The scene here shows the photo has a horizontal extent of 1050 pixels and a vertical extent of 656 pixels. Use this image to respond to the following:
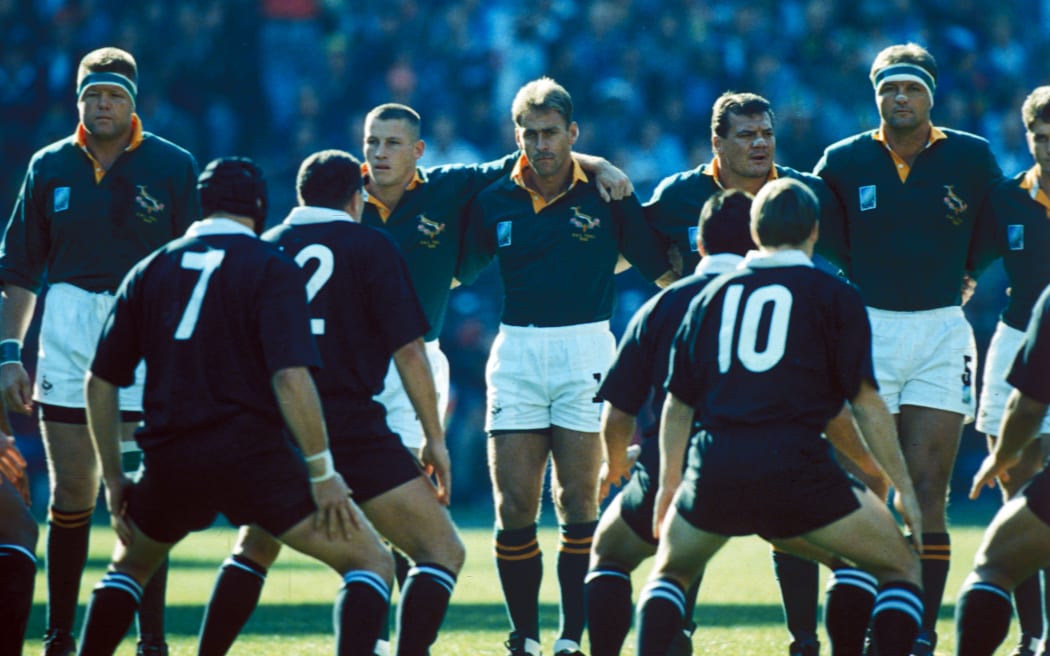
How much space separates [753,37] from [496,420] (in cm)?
1062

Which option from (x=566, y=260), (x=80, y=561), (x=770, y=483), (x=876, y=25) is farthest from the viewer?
(x=876, y=25)

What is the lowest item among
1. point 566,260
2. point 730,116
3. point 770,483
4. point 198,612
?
point 198,612

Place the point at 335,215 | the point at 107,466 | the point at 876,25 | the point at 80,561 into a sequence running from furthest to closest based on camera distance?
1. the point at 876,25
2. the point at 80,561
3. the point at 335,215
4. the point at 107,466

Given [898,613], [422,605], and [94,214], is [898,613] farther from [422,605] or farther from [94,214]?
[94,214]

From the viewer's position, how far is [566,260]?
750 centimetres

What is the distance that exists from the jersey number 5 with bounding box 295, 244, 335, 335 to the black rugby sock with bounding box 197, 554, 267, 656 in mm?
1042

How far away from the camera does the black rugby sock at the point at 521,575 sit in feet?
23.6

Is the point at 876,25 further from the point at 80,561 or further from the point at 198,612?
the point at 80,561

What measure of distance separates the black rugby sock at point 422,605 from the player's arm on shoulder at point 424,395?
1.03 feet

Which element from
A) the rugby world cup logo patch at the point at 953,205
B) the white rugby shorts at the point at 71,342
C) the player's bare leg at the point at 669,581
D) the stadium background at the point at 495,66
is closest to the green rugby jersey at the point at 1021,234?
the rugby world cup logo patch at the point at 953,205

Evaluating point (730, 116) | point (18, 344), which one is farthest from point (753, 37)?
point (18, 344)

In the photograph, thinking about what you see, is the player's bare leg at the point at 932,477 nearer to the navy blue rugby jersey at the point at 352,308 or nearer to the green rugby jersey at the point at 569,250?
the green rugby jersey at the point at 569,250

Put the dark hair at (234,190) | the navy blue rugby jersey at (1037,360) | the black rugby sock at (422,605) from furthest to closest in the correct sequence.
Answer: the black rugby sock at (422,605), the dark hair at (234,190), the navy blue rugby jersey at (1037,360)

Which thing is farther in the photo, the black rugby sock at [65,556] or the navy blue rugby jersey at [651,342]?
the black rugby sock at [65,556]
